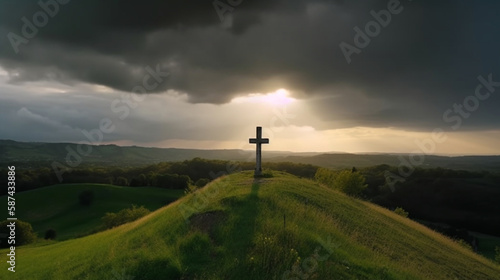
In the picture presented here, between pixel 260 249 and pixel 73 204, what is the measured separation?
9915cm

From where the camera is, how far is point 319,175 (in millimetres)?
74188

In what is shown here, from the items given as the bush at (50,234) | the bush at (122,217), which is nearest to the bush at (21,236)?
the bush at (50,234)

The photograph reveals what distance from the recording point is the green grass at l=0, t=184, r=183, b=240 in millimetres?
81875

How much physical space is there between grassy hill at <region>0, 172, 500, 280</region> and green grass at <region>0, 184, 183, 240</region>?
225ft

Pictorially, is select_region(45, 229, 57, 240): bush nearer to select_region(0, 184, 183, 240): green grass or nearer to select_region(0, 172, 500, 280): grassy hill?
select_region(0, 184, 183, 240): green grass

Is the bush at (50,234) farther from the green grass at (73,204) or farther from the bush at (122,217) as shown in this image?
the bush at (122,217)

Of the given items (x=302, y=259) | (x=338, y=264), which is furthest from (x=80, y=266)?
(x=338, y=264)

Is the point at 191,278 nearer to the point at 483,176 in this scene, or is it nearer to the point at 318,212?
the point at 318,212

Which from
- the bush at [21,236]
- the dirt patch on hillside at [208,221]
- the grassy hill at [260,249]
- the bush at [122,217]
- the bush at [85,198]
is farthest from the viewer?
the bush at [85,198]

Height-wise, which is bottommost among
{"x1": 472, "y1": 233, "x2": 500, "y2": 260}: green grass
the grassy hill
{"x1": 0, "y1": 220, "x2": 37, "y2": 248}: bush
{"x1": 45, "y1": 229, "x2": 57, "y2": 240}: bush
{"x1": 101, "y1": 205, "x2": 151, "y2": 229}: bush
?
{"x1": 472, "y1": 233, "x2": 500, "y2": 260}: green grass

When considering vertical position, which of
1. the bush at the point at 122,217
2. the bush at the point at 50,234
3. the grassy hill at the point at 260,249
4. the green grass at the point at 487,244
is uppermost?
the grassy hill at the point at 260,249

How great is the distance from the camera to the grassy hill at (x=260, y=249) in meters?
11.6

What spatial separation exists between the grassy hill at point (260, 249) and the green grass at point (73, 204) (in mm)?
68653

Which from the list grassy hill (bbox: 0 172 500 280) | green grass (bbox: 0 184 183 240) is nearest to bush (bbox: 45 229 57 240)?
green grass (bbox: 0 184 183 240)
